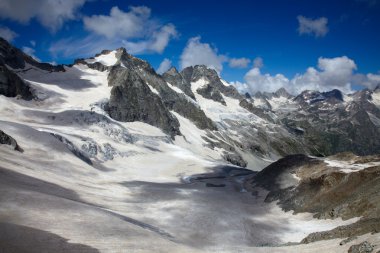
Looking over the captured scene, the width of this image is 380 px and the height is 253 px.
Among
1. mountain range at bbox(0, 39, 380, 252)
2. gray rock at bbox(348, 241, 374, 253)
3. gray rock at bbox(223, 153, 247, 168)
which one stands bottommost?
gray rock at bbox(348, 241, 374, 253)

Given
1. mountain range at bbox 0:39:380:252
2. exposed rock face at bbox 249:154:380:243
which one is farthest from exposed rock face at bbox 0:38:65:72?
exposed rock face at bbox 249:154:380:243

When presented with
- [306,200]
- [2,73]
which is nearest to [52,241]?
[306,200]

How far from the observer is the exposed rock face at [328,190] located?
3203 cm

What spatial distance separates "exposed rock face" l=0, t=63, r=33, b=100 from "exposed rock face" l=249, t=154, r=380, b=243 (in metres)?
90.9

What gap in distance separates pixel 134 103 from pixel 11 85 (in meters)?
52.8

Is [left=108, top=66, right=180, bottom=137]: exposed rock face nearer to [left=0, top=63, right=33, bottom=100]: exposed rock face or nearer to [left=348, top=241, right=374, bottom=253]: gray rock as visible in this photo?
[left=0, top=63, right=33, bottom=100]: exposed rock face

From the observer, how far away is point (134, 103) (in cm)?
16862

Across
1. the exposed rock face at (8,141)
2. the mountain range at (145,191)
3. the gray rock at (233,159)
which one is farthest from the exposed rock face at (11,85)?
the gray rock at (233,159)

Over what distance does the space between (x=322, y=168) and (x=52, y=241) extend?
50.1 meters

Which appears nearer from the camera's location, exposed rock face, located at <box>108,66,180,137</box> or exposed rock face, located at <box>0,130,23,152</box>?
exposed rock face, located at <box>0,130,23,152</box>

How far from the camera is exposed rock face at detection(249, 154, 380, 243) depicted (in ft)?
105

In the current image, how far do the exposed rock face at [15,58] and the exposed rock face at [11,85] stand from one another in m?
19.5

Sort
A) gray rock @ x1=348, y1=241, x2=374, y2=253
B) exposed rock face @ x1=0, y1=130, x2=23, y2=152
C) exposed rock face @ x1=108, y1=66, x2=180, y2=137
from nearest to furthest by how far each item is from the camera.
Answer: gray rock @ x1=348, y1=241, x2=374, y2=253 < exposed rock face @ x1=0, y1=130, x2=23, y2=152 < exposed rock face @ x1=108, y1=66, x2=180, y2=137

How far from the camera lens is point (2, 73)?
12675 cm
